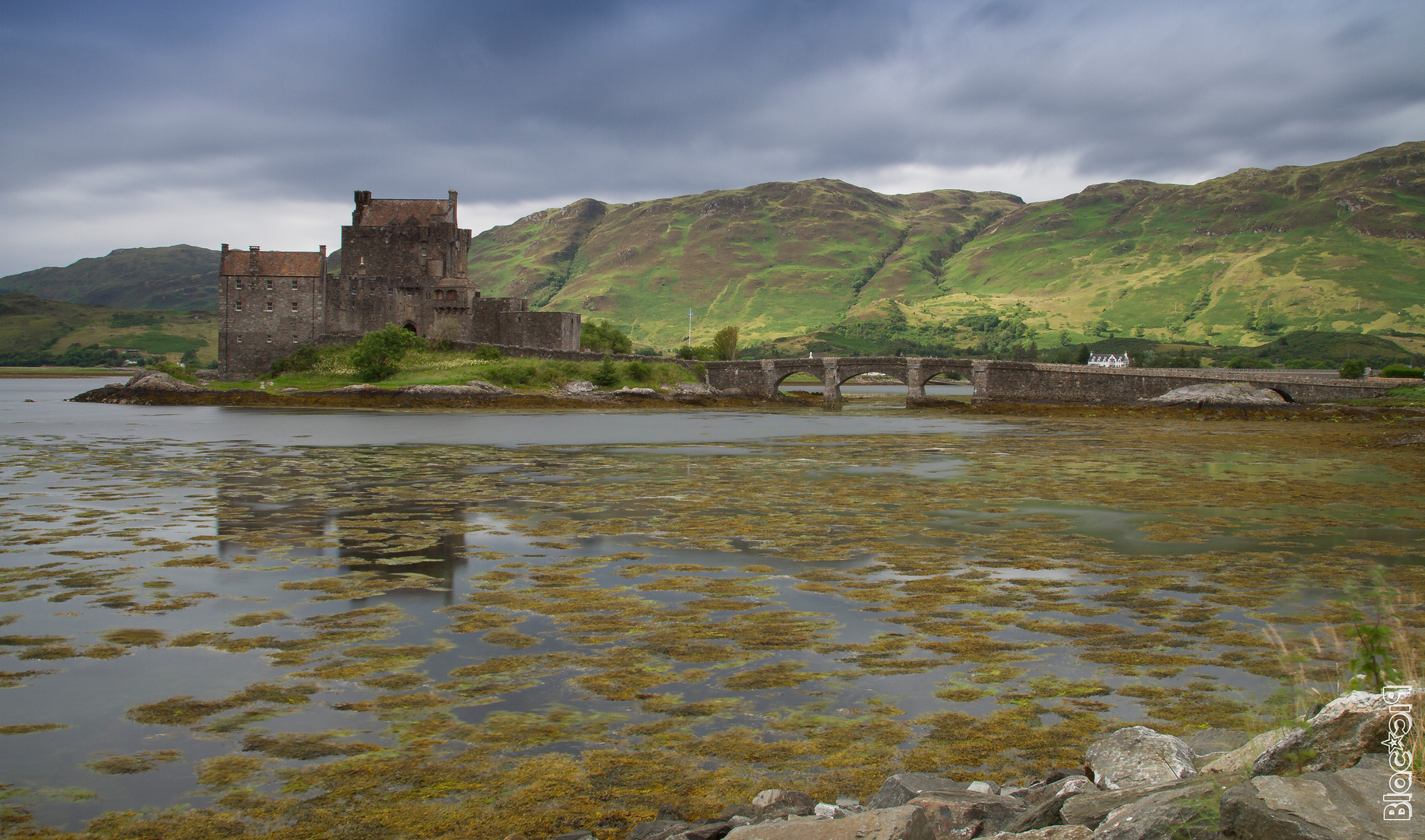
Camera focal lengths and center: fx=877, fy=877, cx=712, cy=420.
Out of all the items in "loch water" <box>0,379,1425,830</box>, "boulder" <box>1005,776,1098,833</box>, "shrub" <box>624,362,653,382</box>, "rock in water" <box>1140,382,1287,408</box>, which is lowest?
"loch water" <box>0,379,1425,830</box>

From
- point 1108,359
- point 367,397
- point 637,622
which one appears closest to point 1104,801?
point 637,622

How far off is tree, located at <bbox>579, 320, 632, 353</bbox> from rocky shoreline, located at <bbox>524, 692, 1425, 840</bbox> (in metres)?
75.7

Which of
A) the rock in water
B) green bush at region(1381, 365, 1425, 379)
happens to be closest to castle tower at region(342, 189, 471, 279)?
the rock in water

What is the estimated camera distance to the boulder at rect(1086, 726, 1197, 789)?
561cm

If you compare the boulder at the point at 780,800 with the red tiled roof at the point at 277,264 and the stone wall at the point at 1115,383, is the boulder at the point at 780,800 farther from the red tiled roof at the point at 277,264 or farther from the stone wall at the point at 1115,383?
the red tiled roof at the point at 277,264

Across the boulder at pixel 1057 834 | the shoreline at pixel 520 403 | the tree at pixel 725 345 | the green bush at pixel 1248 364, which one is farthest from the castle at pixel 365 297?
the green bush at pixel 1248 364

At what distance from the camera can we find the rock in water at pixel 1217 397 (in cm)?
5978

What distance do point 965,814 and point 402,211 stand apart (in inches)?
3048

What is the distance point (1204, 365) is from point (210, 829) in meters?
157

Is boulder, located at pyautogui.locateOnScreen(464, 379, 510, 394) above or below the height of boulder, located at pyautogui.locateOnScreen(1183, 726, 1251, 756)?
above

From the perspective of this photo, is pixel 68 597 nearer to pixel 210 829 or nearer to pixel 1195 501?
pixel 210 829

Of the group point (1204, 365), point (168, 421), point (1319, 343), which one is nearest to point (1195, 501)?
point (168, 421)

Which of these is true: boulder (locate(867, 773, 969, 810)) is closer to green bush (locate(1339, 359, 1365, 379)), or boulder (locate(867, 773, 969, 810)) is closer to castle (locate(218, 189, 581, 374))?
castle (locate(218, 189, 581, 374))

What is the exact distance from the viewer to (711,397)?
257ft
